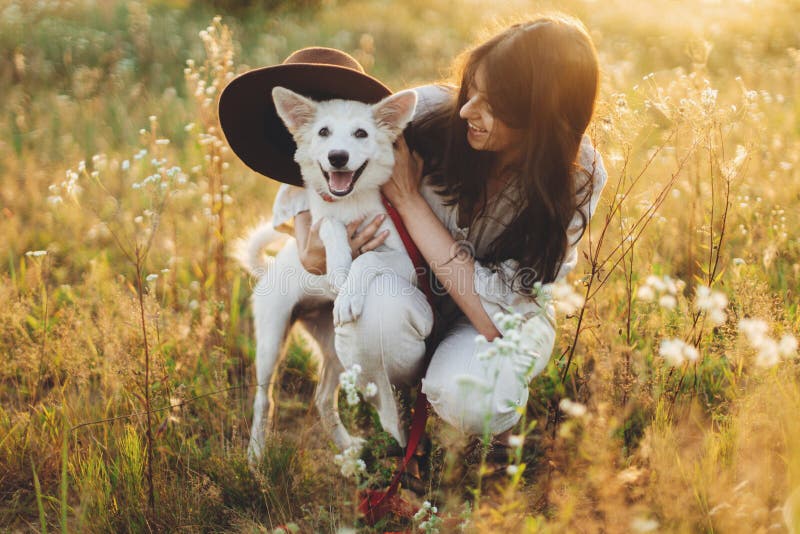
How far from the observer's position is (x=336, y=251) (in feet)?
8.27

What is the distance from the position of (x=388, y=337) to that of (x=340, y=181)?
610 mm

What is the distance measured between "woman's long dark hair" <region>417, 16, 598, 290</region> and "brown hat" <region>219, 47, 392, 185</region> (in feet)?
1.34

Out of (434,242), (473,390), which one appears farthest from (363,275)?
(473,390)

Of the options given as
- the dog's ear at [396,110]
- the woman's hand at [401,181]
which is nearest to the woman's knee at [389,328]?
the woman's hand at [401,181]

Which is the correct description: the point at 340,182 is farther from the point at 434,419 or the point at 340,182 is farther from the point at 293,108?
the point at 434,419

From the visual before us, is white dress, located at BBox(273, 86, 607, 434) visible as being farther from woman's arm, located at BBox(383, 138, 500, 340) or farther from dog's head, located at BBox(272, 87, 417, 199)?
dog's head, located at BBox(272, 87, 417, 199)

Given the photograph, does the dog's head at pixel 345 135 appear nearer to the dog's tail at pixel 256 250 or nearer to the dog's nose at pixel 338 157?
the dog's nose at pixel 338 157

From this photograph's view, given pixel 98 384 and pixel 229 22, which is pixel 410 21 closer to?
pixel 229 22

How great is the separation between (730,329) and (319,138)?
1.61 m

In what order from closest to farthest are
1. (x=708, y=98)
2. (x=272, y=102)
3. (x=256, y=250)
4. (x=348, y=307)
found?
(x=708, y=98), (x=348, y=307), (x=272, y=102), (x=256, y=250)

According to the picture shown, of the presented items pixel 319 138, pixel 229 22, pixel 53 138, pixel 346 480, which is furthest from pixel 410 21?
pixel 346 480

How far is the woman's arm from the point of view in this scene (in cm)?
243

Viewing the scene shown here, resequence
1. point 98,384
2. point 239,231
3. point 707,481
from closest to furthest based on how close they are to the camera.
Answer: point 707,481 < point 98,384 < point 239,231

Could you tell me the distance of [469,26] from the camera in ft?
30.8
